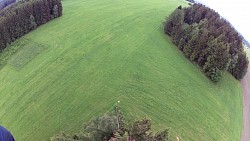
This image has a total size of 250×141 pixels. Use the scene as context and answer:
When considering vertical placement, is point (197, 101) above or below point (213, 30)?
below

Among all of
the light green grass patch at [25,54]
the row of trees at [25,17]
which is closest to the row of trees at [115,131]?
the light green grass patch at [25,54]

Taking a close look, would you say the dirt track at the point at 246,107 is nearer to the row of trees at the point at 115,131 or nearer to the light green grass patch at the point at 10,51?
the row of trees at the point at 115,131

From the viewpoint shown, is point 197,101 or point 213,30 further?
point 213,30

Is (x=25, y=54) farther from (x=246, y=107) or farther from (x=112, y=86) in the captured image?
(x=246, y=107)

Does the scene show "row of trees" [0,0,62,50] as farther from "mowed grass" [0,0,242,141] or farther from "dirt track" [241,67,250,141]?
"dirt track" [241,67,250,141]

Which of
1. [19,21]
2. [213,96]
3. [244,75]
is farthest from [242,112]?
[19,21]

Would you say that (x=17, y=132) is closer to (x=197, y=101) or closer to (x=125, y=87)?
(x=125, y=87)

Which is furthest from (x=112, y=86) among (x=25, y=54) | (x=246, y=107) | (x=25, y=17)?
(x=25, y=17)
